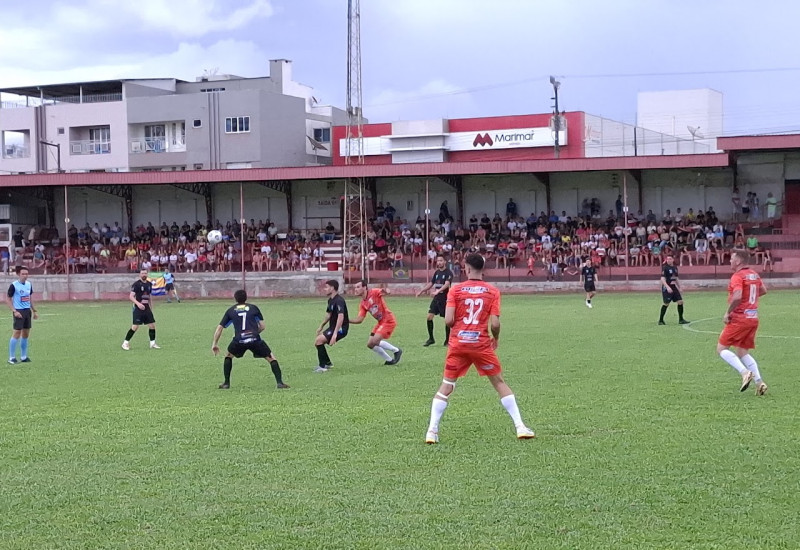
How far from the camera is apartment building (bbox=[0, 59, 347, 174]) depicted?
6575 centimetres

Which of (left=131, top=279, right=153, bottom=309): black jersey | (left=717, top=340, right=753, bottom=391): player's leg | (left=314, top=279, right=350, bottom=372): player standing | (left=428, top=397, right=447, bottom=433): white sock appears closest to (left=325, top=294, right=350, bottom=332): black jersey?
(left=314, top=279, right=350, bottom=372): player standing

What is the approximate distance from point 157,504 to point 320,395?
19.8ft

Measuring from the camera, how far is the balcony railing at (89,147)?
6794 centimetres

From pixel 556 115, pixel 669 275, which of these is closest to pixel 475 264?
pixel 669 275

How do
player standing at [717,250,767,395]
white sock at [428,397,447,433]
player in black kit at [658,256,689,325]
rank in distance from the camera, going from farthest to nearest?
player in black kit at [658,256,689,325], player standing at [717,250,767,395], white sock at [428,397,447,433]

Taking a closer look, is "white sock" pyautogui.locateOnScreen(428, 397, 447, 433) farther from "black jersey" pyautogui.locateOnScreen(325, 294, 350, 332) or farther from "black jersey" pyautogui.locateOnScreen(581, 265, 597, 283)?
"black jersey" pyautogui.locateOnScreen(581, 265, 597, 283)

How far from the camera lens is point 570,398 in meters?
12.5

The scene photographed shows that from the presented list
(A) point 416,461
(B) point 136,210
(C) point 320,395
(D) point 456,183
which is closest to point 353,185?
→ (D) point 456,183

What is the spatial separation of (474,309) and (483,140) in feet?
201

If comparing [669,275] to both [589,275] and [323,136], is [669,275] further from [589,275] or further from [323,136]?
[323,136]

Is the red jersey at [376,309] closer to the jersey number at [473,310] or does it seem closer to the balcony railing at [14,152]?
the jersey number at [473,310]

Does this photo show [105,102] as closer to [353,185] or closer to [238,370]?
[353,185]

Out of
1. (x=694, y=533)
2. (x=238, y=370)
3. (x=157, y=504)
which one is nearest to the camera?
(x=694, y=533)

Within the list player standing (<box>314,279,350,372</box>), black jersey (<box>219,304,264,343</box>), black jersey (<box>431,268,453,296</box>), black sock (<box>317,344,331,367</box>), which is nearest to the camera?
black jersey (<box>219,304,264,343</box>)
